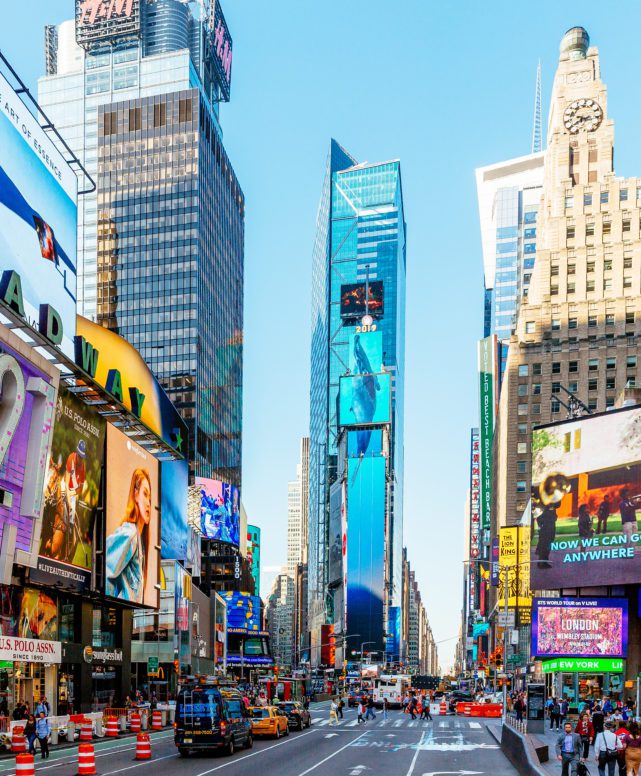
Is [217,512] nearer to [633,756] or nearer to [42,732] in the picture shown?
[42,732]

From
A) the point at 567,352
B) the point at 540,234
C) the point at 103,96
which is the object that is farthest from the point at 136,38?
the point at 567,352

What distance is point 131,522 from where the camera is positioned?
2393 inches

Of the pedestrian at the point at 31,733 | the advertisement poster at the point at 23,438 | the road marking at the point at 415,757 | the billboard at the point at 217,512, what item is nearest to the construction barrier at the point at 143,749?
the pedestrian at the point at 31,733

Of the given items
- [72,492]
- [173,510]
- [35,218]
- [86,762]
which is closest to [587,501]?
[173,510]

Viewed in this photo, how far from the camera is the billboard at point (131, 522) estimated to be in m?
57.3

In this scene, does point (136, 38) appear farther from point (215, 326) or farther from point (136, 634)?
point (136, 634)

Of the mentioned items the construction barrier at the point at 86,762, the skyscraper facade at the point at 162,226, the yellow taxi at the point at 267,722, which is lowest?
the yellow taxi at the point at 267,722

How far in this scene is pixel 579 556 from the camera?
66.8 metres

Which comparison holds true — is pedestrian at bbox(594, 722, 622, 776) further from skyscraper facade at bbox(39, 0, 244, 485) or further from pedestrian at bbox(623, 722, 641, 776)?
skyscraper facade at bbox(39, 0, 244, 485)

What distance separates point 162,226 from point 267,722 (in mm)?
134009

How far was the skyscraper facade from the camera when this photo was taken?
167 metres

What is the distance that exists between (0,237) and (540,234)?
102270 millimetres

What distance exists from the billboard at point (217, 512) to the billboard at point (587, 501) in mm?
70585

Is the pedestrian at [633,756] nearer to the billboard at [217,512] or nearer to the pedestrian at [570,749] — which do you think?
the pedestrian at [570,749]
